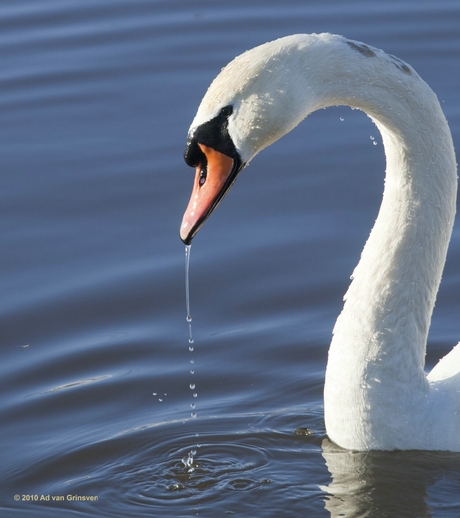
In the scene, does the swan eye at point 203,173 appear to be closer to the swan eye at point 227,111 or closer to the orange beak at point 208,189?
the orange beak at point 208,189

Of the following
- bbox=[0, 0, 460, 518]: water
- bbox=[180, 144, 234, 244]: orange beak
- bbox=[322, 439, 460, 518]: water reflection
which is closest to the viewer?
bbox=[180, 144, 234, 244]: orange beak

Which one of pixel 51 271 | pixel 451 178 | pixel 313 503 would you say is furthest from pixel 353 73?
pixel 51 271

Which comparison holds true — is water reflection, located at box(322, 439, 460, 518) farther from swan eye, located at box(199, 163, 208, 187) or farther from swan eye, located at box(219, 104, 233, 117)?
swan eye, located at box(219, 104, 233, 117)

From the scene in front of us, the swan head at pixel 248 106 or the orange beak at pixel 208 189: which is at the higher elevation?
the swan head at pixel 248 106

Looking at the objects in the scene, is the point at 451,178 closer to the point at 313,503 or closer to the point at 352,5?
the point at 313,503

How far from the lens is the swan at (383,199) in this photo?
4816 mm

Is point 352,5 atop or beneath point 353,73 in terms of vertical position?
atop

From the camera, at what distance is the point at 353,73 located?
4.95 metres

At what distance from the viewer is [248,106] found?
4.82 meters

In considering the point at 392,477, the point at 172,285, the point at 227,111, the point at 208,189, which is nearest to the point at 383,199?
the point at 208,189

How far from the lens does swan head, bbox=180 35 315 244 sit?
477cm

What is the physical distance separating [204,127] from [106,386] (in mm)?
2679

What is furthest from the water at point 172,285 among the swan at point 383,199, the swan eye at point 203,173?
the swan eye at point 203,173

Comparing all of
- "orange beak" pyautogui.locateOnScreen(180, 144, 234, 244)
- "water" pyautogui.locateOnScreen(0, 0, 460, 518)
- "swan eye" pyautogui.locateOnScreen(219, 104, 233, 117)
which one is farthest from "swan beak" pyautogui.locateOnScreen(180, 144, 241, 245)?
"water" pyautogui.locateOnScreen(0, 0, 460, 518)
